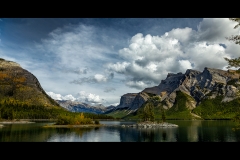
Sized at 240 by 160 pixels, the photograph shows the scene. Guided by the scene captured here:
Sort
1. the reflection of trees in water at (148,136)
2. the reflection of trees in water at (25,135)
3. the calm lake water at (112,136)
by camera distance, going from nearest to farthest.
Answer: the reflection of trees in water at (25,135), the calm lake water at (112,136), the reflection of trees in water at (148,136)

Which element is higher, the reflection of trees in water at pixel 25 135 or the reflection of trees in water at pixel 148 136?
the reflection of trees in water at pixel 25 135

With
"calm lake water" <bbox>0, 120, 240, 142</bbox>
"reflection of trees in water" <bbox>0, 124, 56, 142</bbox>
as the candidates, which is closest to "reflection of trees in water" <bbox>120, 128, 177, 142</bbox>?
"calm lake water" <bbox>0, 120, 240, 142</bbox>

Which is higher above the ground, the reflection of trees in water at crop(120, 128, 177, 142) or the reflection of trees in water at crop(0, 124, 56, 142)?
the reflection of trees in water at crop(0, 124, 56, 142)

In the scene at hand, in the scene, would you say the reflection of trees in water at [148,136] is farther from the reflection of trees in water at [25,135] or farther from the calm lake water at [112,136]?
the reflection of trees in water at [25,135]

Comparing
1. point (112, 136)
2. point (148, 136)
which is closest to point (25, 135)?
point (112, 136)

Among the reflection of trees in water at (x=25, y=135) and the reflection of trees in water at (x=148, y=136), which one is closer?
the reflection of trees in water at (x=25, y=135)

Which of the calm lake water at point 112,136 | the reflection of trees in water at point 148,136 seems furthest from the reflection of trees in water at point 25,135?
the reflection of trees in water at point 148,136

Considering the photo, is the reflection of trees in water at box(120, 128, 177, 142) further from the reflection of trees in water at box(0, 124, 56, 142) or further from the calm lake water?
the reflection of trees in water at box(0, 124, 56, 142)

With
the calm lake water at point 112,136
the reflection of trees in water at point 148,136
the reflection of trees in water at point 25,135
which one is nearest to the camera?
the reflection of trees in water at point 25,135

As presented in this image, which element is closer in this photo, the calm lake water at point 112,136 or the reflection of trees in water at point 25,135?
the reflection of trees in water at point 25,135
